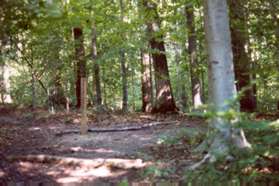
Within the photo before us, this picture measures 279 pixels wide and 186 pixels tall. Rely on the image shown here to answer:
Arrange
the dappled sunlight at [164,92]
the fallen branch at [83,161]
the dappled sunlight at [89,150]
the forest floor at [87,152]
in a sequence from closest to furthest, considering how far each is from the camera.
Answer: the forest floor at [87,152]
the fallen branch at [83,161]
the dappled sunlight at [89,150]
the dappled sunlight at [164,92]

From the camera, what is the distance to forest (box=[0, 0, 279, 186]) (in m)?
5.60

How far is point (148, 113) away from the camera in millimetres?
15422

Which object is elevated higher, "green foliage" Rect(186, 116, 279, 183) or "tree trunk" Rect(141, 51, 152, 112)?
"tree trunk" Rect(141, 51, 152, 112)

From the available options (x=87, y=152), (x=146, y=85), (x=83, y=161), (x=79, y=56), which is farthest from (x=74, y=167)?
(x=79, y=56)

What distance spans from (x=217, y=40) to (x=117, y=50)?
25.3 ft

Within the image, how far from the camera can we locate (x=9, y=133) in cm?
1134

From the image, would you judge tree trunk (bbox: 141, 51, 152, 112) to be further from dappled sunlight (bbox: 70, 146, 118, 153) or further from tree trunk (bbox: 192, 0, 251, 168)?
tree trunk (bbox: 192, 0, 251, 168)

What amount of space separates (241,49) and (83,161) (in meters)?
5.88

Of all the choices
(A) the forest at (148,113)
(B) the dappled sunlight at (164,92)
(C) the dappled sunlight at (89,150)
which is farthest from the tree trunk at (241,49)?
(C) the dappled sunlight at (89,150)

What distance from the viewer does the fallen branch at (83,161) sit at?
7.86m

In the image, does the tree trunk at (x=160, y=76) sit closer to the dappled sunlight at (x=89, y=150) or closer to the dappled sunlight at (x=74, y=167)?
the dappled sunlight at (x=89, y=150)

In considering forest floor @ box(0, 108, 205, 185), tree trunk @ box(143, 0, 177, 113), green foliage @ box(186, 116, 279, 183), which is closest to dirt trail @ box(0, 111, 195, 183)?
forest floor @ box(0, 108, 205, 185)

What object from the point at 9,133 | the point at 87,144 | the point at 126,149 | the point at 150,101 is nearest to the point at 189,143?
the point at 126,149

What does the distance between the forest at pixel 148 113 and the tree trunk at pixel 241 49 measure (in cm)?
3
